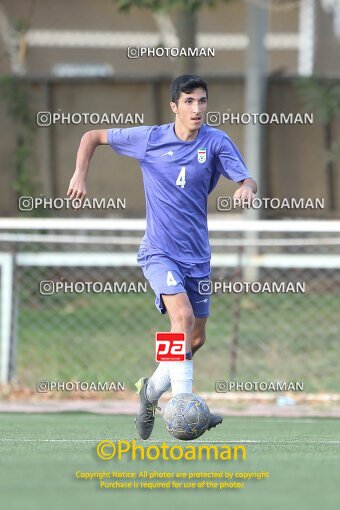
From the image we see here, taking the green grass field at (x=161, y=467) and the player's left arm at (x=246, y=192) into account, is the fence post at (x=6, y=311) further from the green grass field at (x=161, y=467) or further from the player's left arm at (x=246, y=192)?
the player's left arm at (x=246, y=192)

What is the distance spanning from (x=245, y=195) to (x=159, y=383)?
1.24 m

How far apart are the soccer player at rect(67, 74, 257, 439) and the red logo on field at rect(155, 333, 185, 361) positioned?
44 mm

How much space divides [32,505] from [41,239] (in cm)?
554

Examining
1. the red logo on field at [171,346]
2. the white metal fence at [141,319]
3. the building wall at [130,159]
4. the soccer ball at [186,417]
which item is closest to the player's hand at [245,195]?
the red logo on field at [171,346]

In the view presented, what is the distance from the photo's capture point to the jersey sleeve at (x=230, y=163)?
23.2 feet

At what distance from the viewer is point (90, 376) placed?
1114 centimetres

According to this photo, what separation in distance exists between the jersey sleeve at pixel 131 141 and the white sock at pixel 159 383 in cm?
117

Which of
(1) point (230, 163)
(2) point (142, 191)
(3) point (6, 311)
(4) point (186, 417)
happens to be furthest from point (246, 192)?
(2) point (142, 191)

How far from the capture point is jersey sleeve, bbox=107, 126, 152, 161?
24.0 ft

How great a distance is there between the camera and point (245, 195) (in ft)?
22.2

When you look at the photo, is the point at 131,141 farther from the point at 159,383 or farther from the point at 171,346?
the point at 159,383

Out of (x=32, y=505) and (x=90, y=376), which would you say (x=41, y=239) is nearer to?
(x=90, y=376)

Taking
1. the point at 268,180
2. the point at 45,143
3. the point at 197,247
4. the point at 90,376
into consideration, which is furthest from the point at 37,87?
the point at 197,247

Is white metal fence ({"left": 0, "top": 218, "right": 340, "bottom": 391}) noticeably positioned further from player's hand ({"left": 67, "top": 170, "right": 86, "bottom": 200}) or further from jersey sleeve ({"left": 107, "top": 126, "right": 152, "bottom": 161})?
player's hand ({"left": 67, "top": 170, "right": 86, "bottom": 200})
